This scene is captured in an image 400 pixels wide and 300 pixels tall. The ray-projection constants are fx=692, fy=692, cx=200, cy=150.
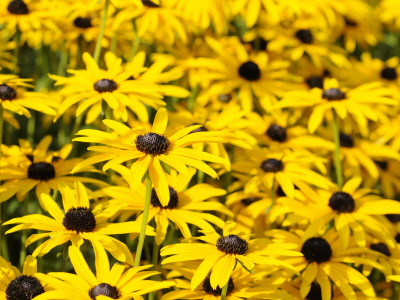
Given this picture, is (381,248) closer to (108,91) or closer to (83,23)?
(108,91)

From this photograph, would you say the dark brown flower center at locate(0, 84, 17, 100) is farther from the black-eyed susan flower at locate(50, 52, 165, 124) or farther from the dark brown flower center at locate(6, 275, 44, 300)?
the dark brown flower center at locate(6, 275, 44, 300)

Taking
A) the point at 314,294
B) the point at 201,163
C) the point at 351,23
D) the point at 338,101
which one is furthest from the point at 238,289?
the point at 351,23

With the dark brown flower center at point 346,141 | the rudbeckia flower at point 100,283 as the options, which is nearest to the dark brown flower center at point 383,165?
the dark brown flower center at point 346,141

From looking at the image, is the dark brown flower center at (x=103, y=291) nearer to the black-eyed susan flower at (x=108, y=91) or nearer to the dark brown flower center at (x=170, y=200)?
the dark brown flower center at (x=170, y=200)

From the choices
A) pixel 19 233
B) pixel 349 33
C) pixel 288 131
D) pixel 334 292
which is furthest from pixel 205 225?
pixel 349 33

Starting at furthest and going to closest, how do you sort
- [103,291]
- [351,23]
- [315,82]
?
[351,23] → [315,82] → [103,291]
